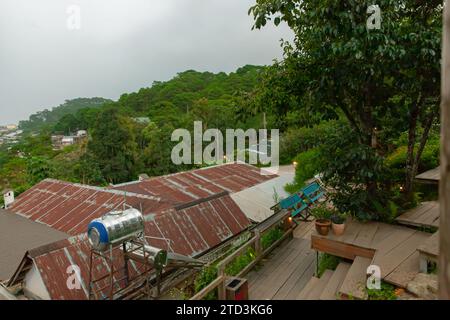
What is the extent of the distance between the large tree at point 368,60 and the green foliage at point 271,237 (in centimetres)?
204

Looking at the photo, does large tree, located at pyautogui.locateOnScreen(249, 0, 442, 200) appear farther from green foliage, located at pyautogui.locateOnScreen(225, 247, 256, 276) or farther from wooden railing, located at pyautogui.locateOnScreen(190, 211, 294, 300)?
green foliage, located at pyautogui.locateOnScreen(225, 247, 256, 276)

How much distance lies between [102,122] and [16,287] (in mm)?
18796

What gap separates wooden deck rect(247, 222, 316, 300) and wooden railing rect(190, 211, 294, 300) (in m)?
0.13

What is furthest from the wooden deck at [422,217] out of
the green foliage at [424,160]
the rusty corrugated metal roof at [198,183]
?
the rusty corrugated metal roof at [198,183]

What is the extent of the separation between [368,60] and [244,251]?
3304 millimetres

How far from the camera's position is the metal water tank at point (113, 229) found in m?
4.40

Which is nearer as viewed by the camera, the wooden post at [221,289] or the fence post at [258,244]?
the wooden post at [221,289]

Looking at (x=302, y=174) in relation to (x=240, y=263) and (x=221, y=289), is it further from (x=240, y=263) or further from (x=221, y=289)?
(x=221, y=289)

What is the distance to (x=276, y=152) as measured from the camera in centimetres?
2392

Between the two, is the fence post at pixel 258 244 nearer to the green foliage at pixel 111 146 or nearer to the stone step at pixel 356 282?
the stone step at pixel 356 282

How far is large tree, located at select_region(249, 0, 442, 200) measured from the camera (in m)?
3.60

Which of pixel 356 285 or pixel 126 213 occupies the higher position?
pixel 126 213

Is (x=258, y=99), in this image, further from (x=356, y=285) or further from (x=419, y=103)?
(x=356, y=285)
